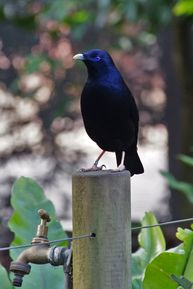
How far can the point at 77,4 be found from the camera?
8.27 metres

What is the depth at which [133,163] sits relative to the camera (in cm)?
330

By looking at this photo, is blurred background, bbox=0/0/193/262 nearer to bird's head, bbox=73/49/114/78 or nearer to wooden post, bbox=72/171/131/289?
bird's head, bbox=73/49/114/78

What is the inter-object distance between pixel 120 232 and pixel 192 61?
735cm

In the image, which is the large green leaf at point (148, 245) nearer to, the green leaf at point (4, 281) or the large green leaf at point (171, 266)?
the large green leaf at point (171, 266)

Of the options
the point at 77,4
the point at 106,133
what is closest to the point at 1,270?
the point at 106,133

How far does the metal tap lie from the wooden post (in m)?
0.20

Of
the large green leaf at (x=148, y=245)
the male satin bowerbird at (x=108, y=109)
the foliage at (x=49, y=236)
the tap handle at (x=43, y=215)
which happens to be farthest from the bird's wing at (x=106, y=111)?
the large green leaf at (x=148, y=245)

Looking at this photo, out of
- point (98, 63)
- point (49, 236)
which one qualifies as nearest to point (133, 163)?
point (98, 63)

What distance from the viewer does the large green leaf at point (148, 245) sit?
3773 mm

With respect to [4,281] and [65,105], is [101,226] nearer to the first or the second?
[4,281]

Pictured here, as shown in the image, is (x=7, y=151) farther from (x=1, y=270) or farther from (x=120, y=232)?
(x=120, y=232)

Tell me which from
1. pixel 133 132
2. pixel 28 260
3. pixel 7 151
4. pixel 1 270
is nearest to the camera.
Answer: pixel 28 260

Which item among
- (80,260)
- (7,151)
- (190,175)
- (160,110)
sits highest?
(160,110)

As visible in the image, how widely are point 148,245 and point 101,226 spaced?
116 centimetres
